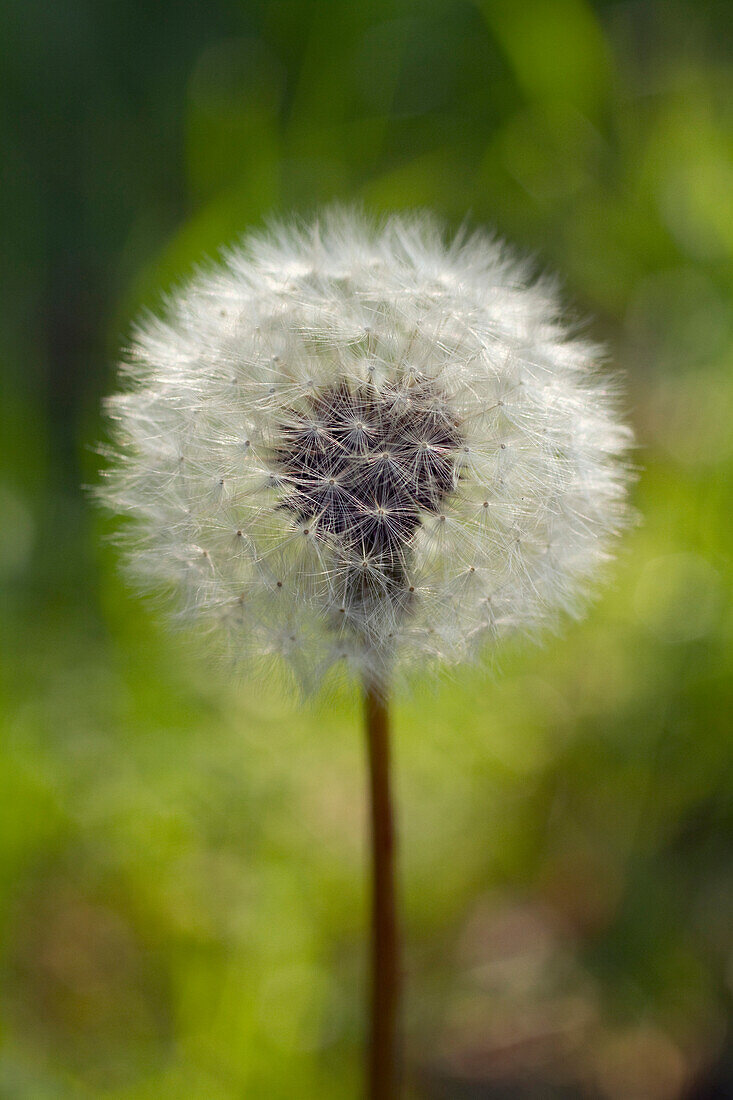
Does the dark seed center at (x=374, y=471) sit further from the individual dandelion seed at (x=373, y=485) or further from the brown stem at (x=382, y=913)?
the brown stem at (x=382, y=913)

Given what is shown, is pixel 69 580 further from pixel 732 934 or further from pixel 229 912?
pixel 732 934

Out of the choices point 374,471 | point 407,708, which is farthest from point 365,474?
point 407,708

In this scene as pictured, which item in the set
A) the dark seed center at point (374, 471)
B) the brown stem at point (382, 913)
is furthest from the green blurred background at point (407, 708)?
the dark seed center at point (374, 471)

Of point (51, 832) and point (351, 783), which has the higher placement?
point (351, 783)

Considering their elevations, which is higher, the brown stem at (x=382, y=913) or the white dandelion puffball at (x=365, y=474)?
the white dandelion puffball at (x=365, y=474)

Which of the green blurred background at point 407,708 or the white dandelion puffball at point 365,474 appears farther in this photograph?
the green blurred background at point 407,708

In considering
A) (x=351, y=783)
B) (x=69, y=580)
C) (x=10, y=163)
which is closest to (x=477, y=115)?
(x=10, y=163)

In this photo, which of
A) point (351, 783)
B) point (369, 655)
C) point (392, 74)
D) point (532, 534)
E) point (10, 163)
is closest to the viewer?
point (369, 655)

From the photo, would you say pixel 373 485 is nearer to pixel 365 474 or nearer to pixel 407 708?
pixel 365 474

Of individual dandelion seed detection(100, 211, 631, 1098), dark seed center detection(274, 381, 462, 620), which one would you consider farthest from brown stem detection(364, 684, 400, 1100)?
dark seed center detection(274, 381, 462, 620)
